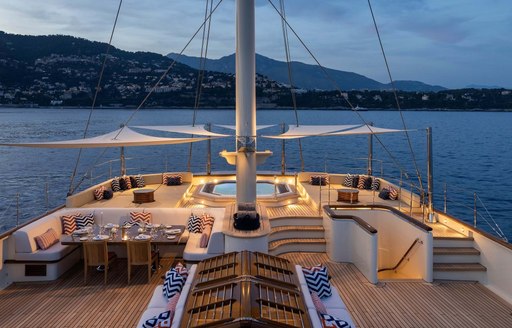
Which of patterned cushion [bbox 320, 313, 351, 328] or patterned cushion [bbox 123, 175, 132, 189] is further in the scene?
patterned cushion [bbox 123, 175, 132, 189]

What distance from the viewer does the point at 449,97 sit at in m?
81.4

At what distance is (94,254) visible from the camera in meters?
6.01

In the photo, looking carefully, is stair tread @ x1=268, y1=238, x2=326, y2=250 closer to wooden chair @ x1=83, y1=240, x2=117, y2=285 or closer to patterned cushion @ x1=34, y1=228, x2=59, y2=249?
wooden chair @ x1=83, y1=240, x2=117, y2=285

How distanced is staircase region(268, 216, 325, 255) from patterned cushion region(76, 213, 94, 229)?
304 cm

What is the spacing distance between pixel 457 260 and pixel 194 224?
13.4 ft

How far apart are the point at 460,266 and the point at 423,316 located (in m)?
1.64

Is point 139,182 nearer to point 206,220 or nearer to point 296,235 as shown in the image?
point 206,220

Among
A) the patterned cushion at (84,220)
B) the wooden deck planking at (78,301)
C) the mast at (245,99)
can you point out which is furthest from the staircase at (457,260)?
the patterned cushion at (84,220)

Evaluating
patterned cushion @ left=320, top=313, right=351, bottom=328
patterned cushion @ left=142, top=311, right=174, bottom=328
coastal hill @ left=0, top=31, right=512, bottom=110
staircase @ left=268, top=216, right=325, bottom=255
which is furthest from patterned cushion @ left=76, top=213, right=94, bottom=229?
coastal hill @ left=0, top=31, right=512, bottom=110

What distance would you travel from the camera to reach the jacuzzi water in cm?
1069

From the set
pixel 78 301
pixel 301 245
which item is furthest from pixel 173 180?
pixel 78 301

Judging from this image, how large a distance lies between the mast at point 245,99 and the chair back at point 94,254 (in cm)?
268

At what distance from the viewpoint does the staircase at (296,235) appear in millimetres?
7352

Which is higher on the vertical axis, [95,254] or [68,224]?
[68,224]
